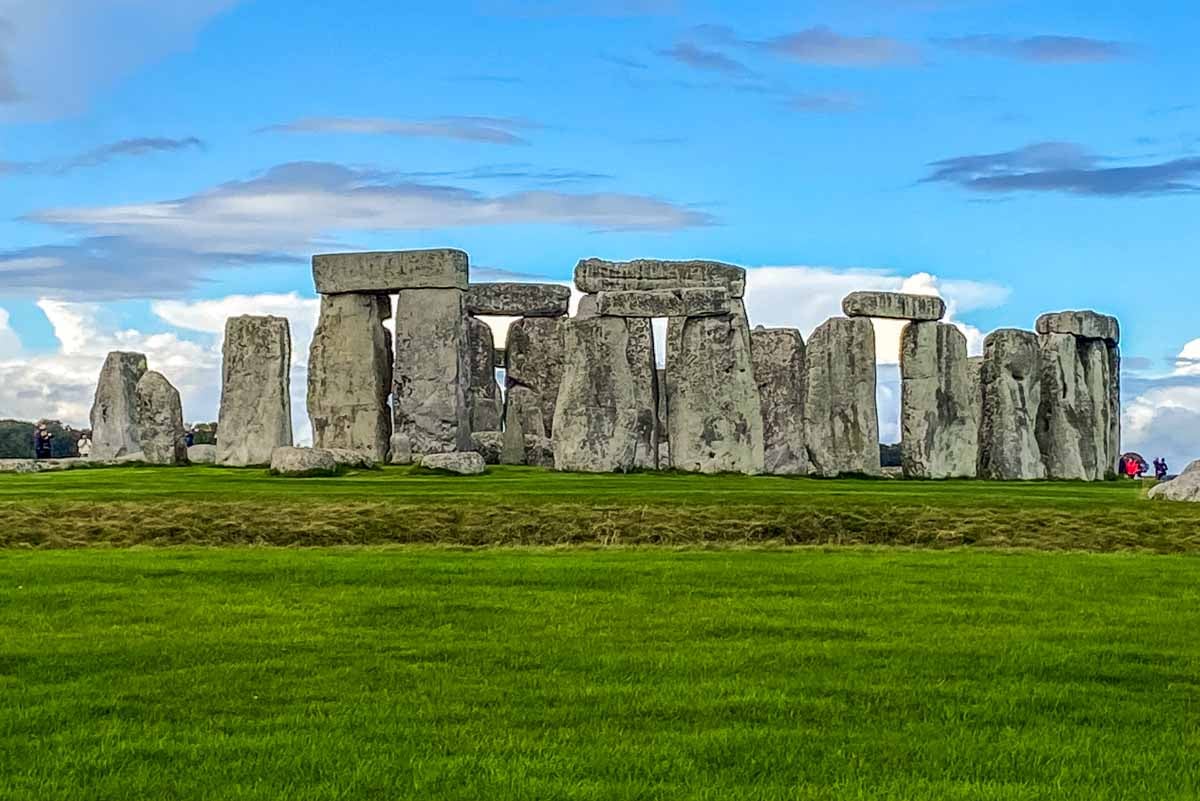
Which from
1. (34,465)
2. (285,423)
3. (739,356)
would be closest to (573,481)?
(739,356)

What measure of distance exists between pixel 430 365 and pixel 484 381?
750 centimetres

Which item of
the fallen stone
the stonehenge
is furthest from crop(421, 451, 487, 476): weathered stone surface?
the fallen stone

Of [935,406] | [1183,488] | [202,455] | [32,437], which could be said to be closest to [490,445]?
[202,455]

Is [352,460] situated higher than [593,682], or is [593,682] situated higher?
[352,460]

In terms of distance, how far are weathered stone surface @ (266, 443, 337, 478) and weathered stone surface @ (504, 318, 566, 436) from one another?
29.3ft

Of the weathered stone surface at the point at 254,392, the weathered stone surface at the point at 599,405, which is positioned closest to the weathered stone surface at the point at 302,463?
the weathered stone surface at the point at 254,392

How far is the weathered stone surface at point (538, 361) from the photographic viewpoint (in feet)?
121

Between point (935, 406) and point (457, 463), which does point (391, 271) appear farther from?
point (935, 406)

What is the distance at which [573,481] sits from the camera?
26.6m

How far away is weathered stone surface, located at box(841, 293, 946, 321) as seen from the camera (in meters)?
33.9

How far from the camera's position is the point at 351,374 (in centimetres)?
3272

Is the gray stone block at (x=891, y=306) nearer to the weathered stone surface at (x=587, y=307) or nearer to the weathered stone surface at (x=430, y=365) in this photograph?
the weathered stone surface at (x=587, y=307)

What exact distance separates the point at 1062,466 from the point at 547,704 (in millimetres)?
29676

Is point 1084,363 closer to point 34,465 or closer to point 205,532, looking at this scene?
point 34,465
